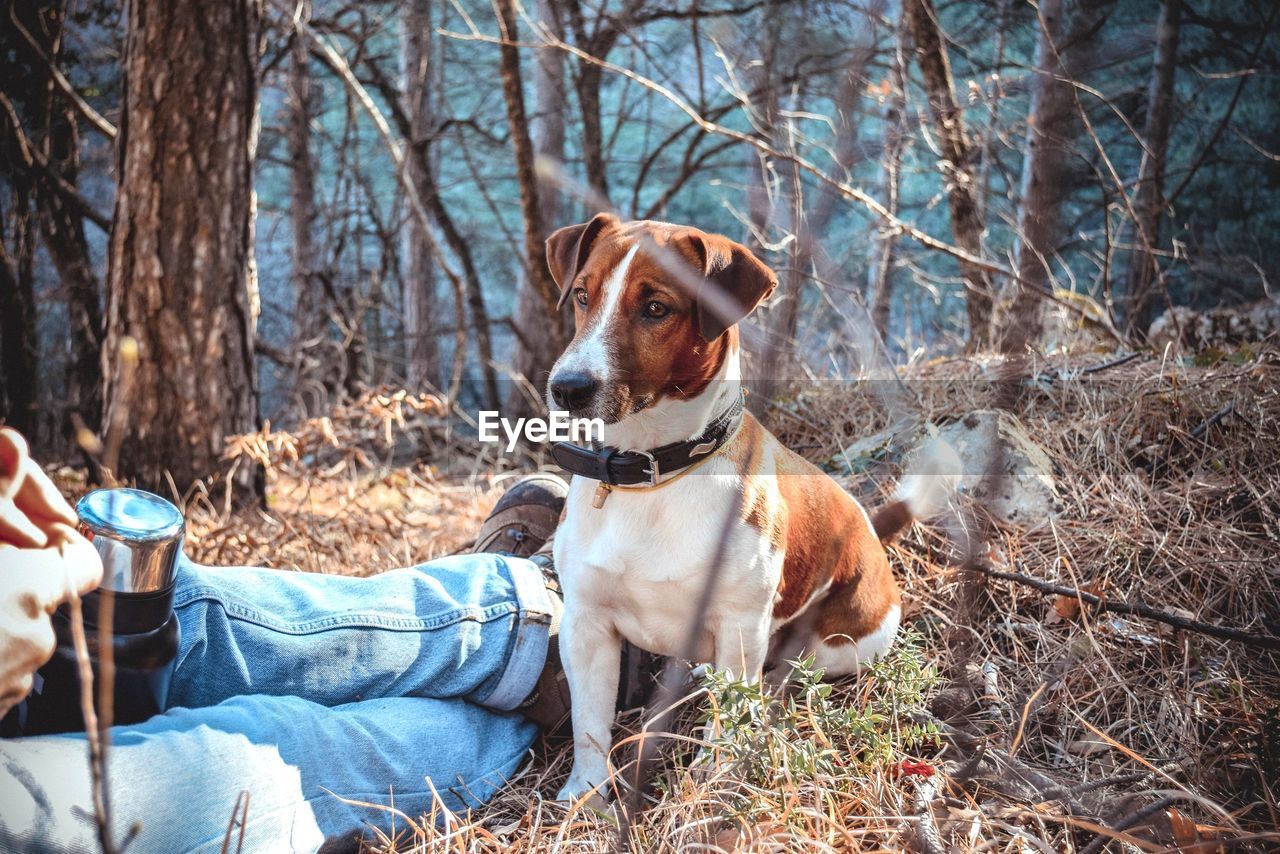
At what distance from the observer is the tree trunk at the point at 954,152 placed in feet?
16.2

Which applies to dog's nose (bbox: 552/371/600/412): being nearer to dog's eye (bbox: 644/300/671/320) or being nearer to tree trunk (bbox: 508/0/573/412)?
dog's eye (bbox: 644/300/671/320)

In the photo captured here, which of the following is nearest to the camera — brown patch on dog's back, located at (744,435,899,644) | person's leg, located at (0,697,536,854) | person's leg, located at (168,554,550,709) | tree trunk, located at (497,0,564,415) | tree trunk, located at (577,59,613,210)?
person's leg, located at (0,697,536,854)

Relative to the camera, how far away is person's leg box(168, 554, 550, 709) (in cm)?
185

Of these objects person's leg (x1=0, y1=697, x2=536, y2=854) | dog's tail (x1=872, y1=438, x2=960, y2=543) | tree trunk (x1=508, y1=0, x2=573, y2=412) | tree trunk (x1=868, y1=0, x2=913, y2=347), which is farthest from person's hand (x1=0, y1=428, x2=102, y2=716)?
tree trunk (x1=508, y1=0, x2=573, y2=412)

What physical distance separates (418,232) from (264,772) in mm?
6996

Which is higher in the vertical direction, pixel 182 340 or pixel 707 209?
pixel 707 209

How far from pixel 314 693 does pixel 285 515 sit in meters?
1.90

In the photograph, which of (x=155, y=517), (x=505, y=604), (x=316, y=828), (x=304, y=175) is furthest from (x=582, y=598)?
(x=304, y=175)

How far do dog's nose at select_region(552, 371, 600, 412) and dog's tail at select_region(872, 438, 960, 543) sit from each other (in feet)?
4.06

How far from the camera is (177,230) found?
371 centimetres

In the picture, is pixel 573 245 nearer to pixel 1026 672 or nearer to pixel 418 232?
pixel 1026 672

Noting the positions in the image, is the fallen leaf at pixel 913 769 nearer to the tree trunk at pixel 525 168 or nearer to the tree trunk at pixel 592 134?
the tree trunk at pixel 525 168

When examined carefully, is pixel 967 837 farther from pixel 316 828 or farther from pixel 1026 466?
pixel 1026 466

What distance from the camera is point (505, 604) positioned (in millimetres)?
2205
